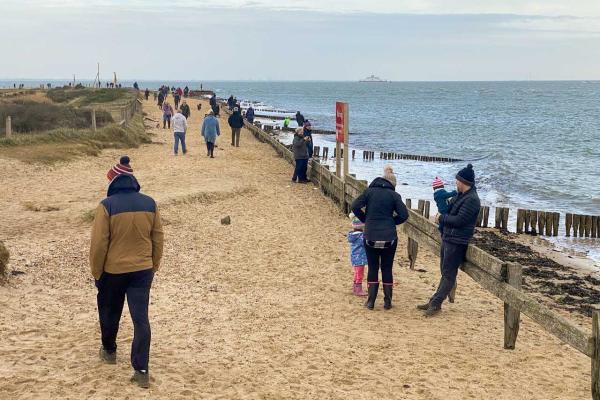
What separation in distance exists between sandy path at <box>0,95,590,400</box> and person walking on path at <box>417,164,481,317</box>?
0.62 meters

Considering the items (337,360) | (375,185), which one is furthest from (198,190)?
(337,360)

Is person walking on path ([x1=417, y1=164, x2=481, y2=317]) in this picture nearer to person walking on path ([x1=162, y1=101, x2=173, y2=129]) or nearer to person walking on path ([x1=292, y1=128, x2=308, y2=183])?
person walking on path ([x1=292, y1=128, x2=308, y2=183])

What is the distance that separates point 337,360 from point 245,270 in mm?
3694

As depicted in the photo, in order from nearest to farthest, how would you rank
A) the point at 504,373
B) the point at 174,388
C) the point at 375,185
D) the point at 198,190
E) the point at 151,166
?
1. the point at 174,388
2. the point at 504,373
3. the point at 375,185
4. the point at 198,190
5. the point at 151,166

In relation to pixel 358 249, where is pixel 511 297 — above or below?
below

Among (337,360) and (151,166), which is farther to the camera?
(151,166)

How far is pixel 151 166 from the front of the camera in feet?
63.9

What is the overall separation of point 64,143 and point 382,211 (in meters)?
16.4

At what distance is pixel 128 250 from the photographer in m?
5.41

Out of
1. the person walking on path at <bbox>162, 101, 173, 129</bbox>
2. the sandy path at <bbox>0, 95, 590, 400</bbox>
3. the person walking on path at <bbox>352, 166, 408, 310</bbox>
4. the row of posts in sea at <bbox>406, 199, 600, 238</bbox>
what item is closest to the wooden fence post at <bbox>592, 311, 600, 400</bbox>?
the sandy path at <bbox>0, 95, 590, 400</bbox>

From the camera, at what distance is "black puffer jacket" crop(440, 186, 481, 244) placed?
7395mm

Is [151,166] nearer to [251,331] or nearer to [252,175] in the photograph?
[252,175]

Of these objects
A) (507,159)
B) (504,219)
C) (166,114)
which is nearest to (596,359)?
(504,219)

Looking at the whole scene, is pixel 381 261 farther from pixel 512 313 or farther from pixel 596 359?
pixel 596 359
